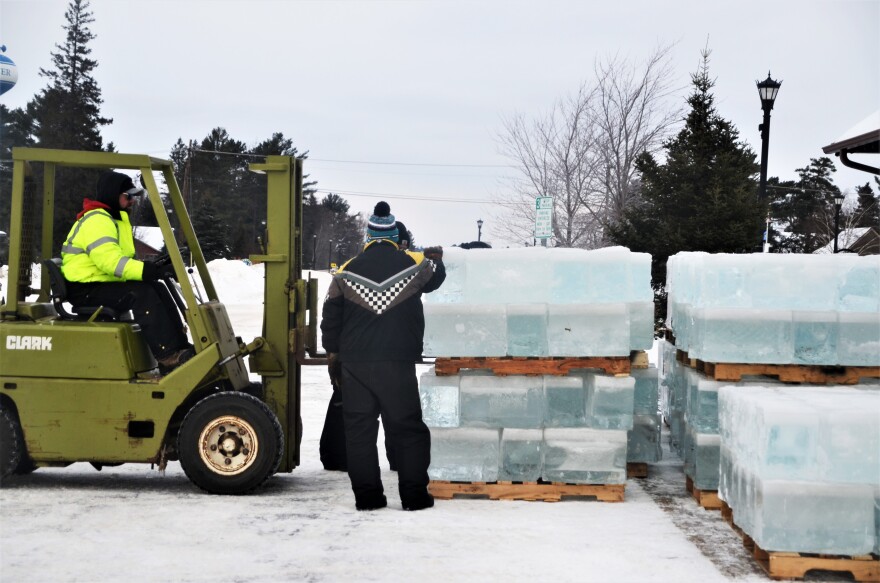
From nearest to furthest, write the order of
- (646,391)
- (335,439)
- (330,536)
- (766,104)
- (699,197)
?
(330,536) < (646,391) < (335,439) < (766,104) < (699,197)

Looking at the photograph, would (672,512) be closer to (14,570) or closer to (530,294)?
(530,294)

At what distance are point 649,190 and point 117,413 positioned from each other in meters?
16.8

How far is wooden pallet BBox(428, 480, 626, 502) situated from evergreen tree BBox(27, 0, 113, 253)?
40.9 m

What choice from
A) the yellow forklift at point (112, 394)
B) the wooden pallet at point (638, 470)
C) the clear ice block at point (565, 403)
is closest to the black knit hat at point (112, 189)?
the yellow forklift at point (112, 394)

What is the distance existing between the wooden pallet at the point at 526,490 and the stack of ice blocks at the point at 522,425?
0.15 feet

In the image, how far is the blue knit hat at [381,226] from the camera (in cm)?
759

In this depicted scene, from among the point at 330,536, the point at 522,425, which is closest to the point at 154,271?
the point at 330,536

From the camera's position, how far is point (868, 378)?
25.2ft

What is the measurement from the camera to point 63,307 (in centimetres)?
776

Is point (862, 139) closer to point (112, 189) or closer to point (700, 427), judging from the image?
point (700, 427)

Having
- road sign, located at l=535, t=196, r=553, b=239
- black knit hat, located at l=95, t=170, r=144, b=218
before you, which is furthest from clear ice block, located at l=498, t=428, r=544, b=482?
road sign, located at l=535, t=196, r=553, b=239

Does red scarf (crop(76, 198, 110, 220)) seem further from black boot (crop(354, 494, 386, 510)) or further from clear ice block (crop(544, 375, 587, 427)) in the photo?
clear ice block (crop(544, 375, 587, 427))

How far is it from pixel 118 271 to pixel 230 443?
149 centimetres

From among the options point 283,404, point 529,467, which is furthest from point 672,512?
point 283,404
